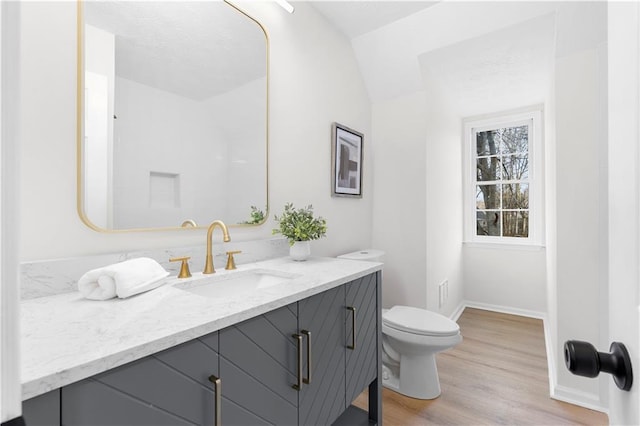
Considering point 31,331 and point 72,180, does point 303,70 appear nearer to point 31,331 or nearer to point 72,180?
point 72,180

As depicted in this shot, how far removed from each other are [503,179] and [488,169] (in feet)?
0.68

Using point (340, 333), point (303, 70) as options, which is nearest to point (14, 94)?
point (340, 333)

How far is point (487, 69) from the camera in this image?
2.59 m

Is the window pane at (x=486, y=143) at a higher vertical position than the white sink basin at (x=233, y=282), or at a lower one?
higher

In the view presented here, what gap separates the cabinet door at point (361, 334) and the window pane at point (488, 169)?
2982mm

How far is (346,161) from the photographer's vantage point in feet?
7.79

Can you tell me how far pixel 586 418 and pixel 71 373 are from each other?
2.44 meters

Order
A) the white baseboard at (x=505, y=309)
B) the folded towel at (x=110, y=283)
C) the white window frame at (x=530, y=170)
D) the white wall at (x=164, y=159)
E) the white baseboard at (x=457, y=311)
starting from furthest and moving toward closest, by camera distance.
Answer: the white window frame at (x=530, y=170)
the white baseboard at (x=505, y=309)
the white baseboard at (x=457, y=311)
the white wall at (x=164, y=159)
the folded towel at (x=110, y=283)

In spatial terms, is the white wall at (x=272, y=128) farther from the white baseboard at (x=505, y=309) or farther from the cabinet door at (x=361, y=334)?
the white baseboard at (x=505, y=309)

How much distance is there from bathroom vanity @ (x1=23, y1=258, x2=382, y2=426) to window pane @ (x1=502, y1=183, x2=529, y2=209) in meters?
3.05

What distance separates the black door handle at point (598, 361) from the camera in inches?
17.9

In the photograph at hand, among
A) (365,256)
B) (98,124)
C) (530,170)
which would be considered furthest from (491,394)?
(530,170)

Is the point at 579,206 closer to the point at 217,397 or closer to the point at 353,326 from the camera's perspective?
the point at 353,326

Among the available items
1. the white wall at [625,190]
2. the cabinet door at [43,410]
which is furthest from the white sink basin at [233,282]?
the white wall at [625,190]
